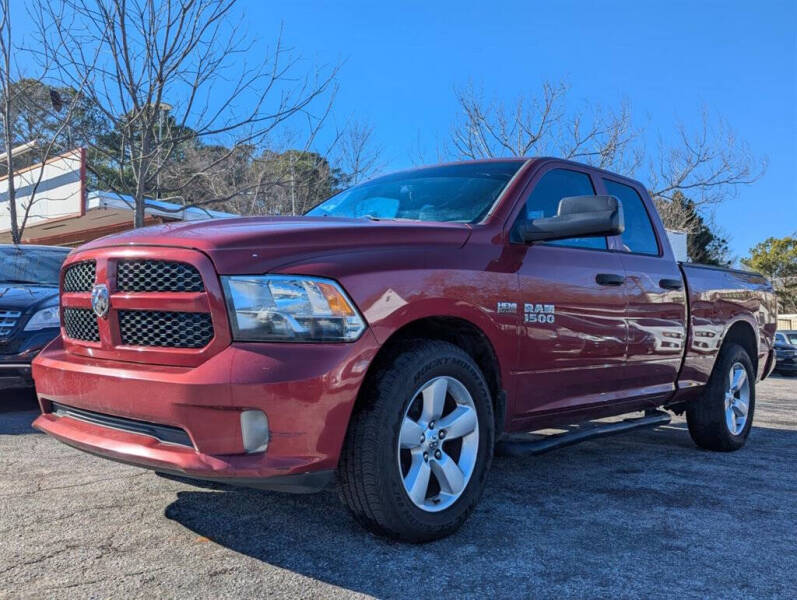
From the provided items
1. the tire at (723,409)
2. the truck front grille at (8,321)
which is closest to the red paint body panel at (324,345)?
the tire at (723,409)

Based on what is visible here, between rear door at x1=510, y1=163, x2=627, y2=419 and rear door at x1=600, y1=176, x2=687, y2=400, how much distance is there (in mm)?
126

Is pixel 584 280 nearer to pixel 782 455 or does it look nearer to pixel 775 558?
pixel 775 558

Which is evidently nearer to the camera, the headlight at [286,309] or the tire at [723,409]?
the headlight at [286,309]

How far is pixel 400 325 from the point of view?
2.85 m

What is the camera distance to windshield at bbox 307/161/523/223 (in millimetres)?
3723

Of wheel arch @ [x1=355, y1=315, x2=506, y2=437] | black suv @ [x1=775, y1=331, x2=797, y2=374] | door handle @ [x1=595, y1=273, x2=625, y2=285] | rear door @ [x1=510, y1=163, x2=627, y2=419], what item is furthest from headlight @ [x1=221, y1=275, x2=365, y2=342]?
black suv @ [x1=775, y1=331, x2=797, y2=374]

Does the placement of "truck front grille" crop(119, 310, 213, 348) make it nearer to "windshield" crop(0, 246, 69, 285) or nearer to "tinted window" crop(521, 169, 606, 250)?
"tinted window" crop(521, 169, 606, 250)

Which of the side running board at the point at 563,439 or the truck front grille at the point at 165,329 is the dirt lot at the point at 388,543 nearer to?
the side running board at the point at 563,439

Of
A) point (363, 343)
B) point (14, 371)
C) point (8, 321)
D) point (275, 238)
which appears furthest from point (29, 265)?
point (363, 343)

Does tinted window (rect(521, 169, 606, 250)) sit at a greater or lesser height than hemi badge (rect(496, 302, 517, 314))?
greater

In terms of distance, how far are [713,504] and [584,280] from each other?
1.34 meters

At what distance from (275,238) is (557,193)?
2.00 m

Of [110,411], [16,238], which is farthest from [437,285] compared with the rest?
[16,238]

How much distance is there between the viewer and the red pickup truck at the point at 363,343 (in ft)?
8.39
